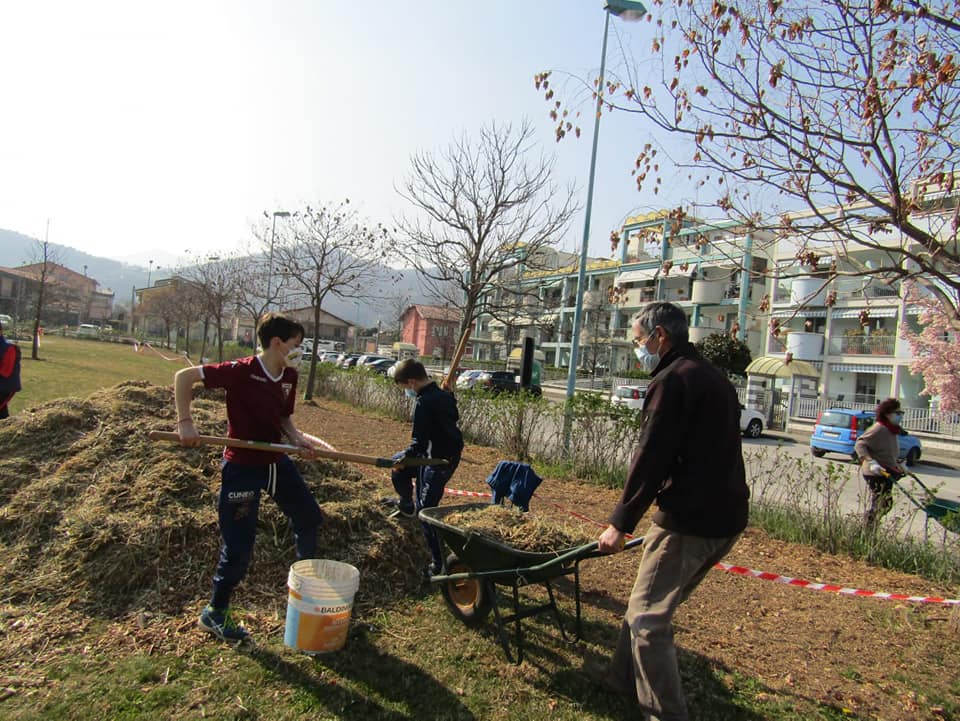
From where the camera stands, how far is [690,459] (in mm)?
2701

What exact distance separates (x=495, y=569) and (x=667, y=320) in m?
1.63

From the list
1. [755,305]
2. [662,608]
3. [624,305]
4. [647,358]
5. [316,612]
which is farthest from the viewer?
[624,305]

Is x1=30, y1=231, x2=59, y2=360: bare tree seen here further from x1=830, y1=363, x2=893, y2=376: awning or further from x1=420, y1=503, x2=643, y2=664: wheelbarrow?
x1=830, y1=363, x2=893, y2=376: awning

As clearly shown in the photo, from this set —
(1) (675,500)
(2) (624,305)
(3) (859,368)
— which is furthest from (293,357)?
(3) (859,368)

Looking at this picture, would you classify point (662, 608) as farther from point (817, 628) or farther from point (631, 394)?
point (631, 394)

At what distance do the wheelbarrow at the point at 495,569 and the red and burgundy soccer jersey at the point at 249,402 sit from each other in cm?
106

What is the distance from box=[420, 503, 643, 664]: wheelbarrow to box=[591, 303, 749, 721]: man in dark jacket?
30 centimetres

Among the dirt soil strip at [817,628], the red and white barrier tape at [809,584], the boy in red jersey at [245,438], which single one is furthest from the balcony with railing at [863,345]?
the boy in red jersey at [245,438]

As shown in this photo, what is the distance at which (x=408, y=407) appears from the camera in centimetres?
1466

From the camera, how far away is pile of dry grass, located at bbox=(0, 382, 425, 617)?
3.65m

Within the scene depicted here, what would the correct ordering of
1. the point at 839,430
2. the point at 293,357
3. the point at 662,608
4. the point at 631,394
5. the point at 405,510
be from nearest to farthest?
the point at 662,608 → the point at 293,357 → the point at 405,510 → the point at 839,430 → the point at 631,394

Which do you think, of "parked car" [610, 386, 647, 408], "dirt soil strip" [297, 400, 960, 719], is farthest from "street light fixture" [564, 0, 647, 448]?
"parked car" [610, 386, 647, 408]

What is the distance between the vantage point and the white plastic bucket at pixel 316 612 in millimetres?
3145

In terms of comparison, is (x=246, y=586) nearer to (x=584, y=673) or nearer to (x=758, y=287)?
(x=584, y=673)
